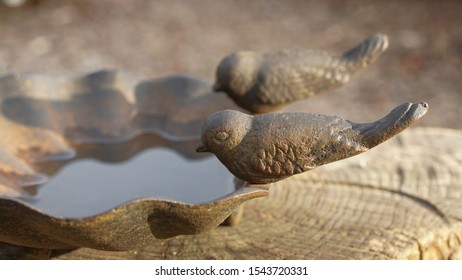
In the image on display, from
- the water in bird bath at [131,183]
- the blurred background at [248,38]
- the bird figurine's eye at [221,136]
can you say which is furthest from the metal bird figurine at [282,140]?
the blurred background at [248,38]

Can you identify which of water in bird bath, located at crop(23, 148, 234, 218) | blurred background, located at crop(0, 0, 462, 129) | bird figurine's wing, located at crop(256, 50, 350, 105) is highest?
blurred background, located at crop(0, 0, 462, 129)

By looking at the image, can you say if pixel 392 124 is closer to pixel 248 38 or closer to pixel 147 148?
pixel 147 148

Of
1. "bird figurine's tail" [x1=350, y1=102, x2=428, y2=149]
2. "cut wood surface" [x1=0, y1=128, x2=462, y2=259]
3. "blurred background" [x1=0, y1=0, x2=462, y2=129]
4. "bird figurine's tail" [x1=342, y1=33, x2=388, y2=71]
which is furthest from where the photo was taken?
"blurred background" [x1=0, y1=0, x2=462, y2=129]

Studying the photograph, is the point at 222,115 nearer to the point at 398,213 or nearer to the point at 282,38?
the point at 398,213

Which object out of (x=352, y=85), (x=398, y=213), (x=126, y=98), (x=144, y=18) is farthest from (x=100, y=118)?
(x=144, y=18)

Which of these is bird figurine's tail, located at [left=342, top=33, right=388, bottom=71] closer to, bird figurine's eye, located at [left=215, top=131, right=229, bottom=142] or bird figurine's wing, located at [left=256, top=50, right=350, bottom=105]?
bird figurine's wing, located at [left=256, top=50, right=350, bottom=105]

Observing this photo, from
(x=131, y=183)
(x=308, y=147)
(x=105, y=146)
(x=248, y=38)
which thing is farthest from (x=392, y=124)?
(x=248, y=38)

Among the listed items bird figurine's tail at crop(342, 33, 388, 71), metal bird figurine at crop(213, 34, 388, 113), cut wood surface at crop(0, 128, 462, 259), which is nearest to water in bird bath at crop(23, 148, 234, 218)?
cut wood surface at crop(0, 128, 462, 259)
